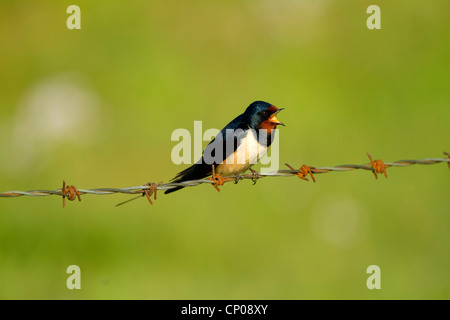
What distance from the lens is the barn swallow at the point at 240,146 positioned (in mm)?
4734

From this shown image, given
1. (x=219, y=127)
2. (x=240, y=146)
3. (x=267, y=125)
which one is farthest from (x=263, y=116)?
(x=219, y=127)

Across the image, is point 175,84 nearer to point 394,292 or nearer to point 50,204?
point 50,204

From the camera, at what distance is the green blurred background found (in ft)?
18.8

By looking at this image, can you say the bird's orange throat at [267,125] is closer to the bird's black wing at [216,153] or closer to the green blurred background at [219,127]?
the bird's black wing at [216,153]

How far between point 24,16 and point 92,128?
2781 millimetres

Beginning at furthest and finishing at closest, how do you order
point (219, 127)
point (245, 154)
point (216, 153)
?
point (219, 127) < point (216, 153) < point (245, 154)

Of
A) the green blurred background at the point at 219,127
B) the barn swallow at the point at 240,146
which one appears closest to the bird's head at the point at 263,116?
the barn swallow at the point at 240,146

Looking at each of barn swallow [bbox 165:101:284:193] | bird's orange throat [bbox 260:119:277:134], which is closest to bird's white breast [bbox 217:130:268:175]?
barn swallow [bbox 165:101:284:193]

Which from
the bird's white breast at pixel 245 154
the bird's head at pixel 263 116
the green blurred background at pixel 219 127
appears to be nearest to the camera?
the bird's white breast at pixel 245 154

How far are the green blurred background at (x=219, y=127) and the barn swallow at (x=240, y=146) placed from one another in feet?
3.82

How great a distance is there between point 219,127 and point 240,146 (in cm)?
288

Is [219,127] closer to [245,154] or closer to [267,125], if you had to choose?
[267,125]

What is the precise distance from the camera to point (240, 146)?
473 cm

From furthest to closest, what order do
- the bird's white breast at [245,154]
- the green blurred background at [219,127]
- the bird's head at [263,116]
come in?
the green blurred background at [219,127] < the bird's head at [263,116] < the bird's white breast at [245,154]
